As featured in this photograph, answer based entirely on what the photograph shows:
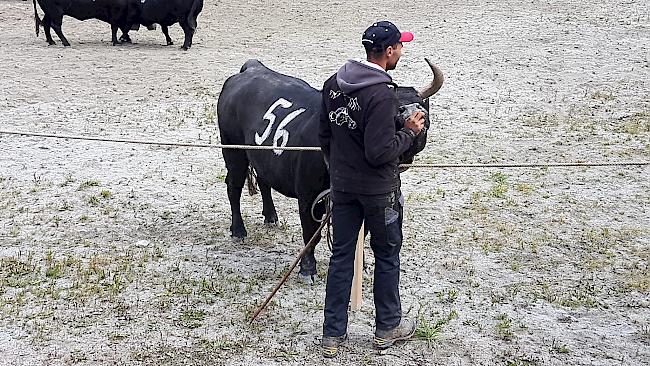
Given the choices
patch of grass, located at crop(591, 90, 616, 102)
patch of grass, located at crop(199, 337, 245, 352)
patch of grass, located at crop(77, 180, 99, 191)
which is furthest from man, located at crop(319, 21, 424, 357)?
patch of grass, located at crop(591, 90, 616, 102)

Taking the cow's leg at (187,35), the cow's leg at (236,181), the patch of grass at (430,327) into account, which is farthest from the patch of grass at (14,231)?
the cow's leg at (187,35)

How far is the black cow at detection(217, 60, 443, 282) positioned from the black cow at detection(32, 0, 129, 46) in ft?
30.2

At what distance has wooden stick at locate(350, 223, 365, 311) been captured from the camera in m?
5.24

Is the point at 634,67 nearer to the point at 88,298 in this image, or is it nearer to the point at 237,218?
the point at 237,218

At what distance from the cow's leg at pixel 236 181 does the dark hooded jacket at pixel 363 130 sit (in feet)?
6.71

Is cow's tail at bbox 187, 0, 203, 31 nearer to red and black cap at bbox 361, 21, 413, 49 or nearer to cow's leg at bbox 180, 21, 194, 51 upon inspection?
cow's leg at bbox 180, 21, 194, 51

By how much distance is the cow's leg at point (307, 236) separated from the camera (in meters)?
5.71

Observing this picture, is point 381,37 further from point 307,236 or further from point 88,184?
point 88,184

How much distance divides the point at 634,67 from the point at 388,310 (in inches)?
364

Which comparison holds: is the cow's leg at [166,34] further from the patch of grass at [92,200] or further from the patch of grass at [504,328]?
the patch of grass at [504,328]

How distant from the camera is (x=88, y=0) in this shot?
15242 millimetres

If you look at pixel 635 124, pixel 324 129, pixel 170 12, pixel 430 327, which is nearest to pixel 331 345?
pixel 430 327

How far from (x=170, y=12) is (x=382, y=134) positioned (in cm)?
1166

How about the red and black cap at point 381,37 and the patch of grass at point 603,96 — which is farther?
the patch of grass at point 603,96
